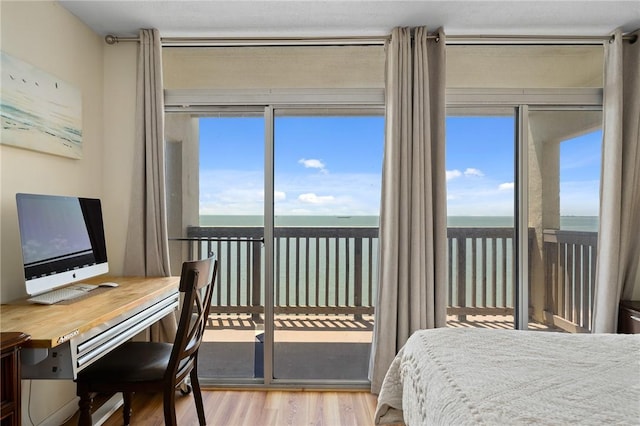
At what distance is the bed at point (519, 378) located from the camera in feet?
3.48

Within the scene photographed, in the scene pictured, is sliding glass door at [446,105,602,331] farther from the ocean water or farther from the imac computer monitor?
the imac computer monitor

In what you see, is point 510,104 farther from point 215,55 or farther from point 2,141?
point 2,141

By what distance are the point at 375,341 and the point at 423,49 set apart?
2.07 m

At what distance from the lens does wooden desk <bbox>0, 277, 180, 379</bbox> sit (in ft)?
4.72

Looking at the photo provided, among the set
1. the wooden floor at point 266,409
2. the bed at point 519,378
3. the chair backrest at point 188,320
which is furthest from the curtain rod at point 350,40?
the wooden floor at point 266,409

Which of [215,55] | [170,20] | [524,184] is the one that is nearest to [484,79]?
[524,184]

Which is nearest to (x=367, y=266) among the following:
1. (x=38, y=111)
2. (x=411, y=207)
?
(x=411, y=207)

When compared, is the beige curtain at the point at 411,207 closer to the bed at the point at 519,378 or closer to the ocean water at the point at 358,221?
the ocean water at the point at 358,221

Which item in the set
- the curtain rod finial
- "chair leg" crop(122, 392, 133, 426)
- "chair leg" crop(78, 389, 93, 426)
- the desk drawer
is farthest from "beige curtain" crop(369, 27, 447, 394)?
the curtain rod finial

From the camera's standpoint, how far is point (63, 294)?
2041 millimetres

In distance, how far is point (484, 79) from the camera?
9.49 ft

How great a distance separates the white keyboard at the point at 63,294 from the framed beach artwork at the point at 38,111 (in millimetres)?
790

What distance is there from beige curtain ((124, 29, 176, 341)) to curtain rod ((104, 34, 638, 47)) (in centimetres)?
21

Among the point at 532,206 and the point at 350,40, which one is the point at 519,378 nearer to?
the point at 532,206
